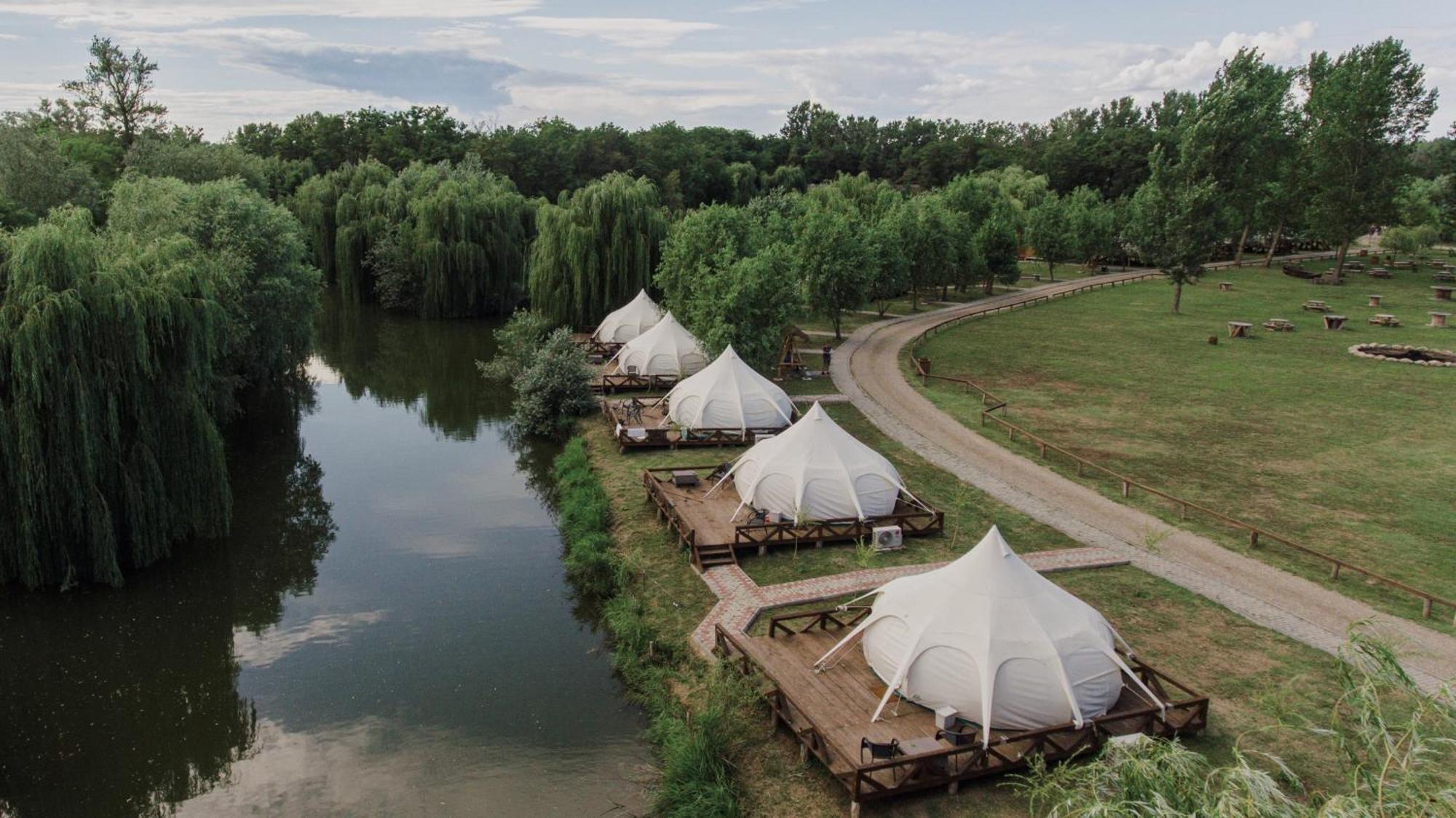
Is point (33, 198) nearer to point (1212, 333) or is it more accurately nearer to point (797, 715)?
point (797, 715)

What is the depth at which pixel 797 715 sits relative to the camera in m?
13.2

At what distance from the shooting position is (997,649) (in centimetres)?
1320

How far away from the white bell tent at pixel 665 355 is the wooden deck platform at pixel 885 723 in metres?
20.0

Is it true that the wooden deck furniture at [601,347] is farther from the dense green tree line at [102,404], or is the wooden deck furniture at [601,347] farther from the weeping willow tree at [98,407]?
the weeping willow tree at [98,407]

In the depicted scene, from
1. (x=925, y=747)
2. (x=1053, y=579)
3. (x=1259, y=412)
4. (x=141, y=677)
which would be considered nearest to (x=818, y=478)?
(x=1053, y=579)

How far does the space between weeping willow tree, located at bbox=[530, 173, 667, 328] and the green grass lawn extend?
15782 millimetres

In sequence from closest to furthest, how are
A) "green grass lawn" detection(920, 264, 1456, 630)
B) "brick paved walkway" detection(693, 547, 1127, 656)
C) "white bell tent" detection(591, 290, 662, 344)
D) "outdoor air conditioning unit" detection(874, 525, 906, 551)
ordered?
1. "brick paved walkway" detection(693, 547, 1127, 656)
2. "outdoor air conditioning unit" detection(874, 525, 906, 551)
3. "green grass lawn" detection(920, 264, 1456, 630)
4. "white bell tent" detection(591, 290, 662, 344)

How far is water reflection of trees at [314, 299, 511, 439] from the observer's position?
34.2m

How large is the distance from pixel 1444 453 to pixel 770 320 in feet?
73.7

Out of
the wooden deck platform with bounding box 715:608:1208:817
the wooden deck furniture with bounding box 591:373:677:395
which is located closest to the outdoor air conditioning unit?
the wooden deck platform with bounding box 715:608:1208:817

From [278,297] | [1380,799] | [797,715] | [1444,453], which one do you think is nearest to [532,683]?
[797,715]

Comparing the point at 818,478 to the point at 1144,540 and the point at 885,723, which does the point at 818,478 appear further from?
the point at 885,723

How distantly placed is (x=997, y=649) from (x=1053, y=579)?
20.1ft

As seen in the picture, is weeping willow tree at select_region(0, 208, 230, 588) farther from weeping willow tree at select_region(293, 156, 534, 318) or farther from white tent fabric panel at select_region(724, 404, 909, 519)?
weeping willow tree at select_region(293, 156, 534, 318)
